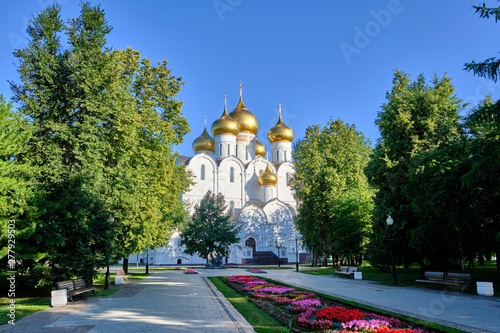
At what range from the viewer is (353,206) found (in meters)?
25.1

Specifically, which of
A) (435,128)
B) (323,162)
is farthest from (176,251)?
(435,128)

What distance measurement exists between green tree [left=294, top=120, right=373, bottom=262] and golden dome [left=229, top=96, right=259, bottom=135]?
2185 centimetres

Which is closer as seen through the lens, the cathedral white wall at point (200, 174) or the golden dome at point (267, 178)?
the cathedral white wall at point (200, 174)

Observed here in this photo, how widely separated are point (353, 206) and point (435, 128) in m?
8.42

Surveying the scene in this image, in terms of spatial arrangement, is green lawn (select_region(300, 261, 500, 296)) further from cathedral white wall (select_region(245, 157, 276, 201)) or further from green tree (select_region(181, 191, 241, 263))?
cathedral white wall (select_region(245, 157, 276, 201))

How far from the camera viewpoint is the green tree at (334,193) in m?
25.6

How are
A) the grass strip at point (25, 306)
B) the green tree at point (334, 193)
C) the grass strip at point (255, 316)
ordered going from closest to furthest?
1. the grass strip at point (255, 316)
2. the grass strip at point (25, 306)
3. the green tree at point (334, 193)

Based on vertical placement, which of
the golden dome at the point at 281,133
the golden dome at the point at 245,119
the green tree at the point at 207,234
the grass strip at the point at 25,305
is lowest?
the grass strip at the point at 25,305

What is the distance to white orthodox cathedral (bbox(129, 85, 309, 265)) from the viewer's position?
44188 millimetres

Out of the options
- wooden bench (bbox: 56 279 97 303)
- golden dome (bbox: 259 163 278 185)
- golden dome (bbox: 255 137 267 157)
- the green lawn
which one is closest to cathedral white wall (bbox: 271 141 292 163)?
golden dome (bbox: 255 137 267 157)

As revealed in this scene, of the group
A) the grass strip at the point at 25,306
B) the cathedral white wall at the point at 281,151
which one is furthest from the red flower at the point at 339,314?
the cathedral white wall at the point at 281,151

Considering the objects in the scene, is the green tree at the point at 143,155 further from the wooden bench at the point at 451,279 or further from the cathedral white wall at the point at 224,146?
the cathedral white wall at the point at 224,146

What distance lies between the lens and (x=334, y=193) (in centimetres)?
2750

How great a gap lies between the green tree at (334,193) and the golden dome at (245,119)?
21.8 m
